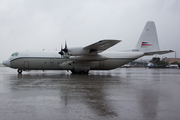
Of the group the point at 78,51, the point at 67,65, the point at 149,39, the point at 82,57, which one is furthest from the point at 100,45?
the point at 149,39

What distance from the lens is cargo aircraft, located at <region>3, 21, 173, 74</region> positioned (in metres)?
18.2

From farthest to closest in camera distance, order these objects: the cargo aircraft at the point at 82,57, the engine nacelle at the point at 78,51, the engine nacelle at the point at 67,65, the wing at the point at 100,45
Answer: the engine nacelle at the point at 67,65, the cargo aircraft at the point at 82,57, the engine nacelle at the point at 78,51, the wing at the point at 100,45

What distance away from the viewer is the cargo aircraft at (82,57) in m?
18.2

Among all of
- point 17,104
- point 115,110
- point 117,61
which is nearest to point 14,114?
point 17,104

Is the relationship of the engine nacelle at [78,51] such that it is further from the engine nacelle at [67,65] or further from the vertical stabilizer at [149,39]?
the vertical stabilizer at [149,39]

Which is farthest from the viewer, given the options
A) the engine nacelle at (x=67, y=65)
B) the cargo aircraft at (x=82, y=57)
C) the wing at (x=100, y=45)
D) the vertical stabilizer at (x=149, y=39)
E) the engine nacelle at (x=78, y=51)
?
the vertical stabilizer at (x=149, y=39)

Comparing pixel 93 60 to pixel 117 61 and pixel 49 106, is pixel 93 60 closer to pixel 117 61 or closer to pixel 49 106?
pixel 117 61

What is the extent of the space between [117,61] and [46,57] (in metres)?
9.26

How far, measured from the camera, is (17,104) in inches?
213

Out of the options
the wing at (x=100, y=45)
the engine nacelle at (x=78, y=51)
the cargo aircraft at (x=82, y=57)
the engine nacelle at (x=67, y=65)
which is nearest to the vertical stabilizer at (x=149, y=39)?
the cargo aircraft at (x=82, y=57)

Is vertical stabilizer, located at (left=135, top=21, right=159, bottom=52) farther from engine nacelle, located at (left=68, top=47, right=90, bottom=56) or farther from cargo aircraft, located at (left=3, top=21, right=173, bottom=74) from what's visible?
engine nacelle, located at (left=68, top=47, right=90, bottom=56)

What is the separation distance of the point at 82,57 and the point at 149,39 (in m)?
9.87

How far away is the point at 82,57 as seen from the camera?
18328 mm

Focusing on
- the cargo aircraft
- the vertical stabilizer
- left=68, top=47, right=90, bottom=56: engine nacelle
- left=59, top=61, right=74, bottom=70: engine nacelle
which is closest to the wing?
the cargo aircraft
